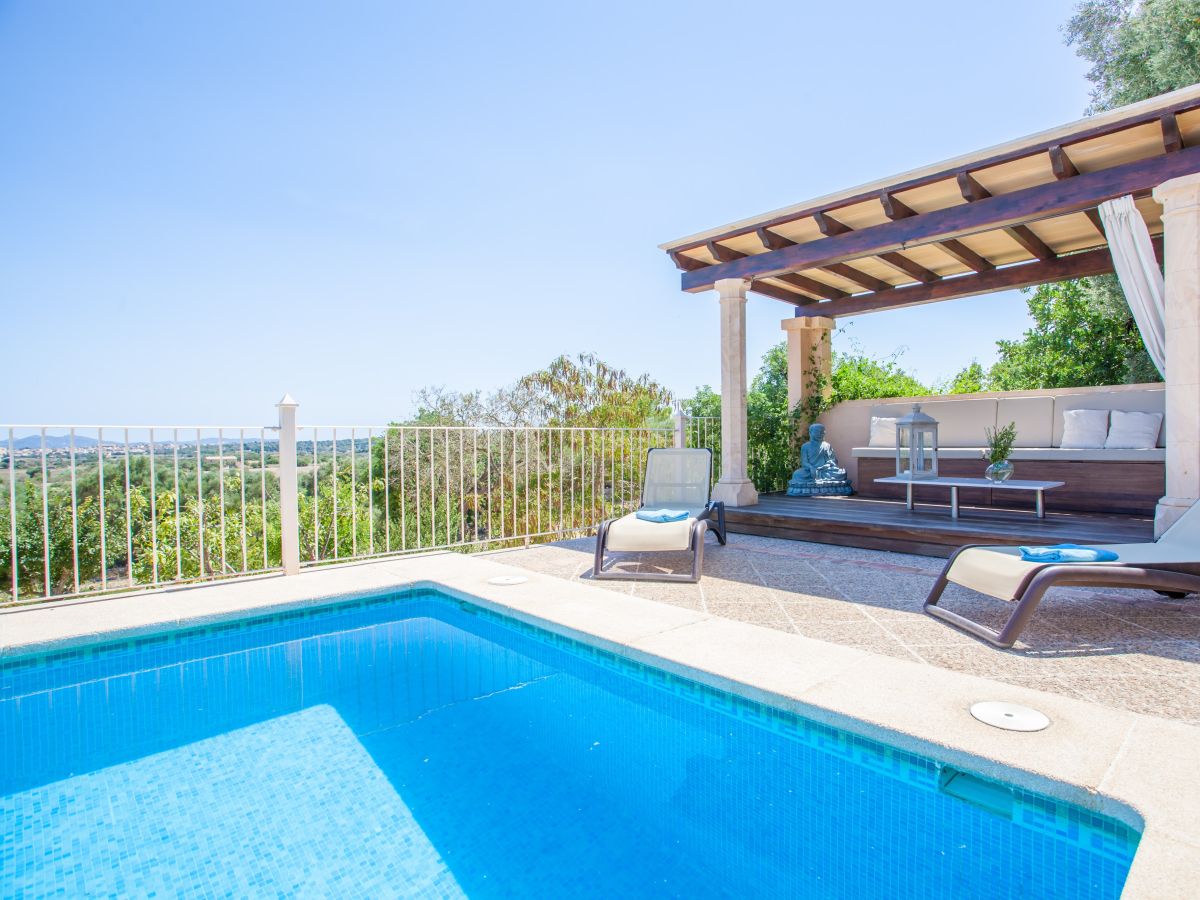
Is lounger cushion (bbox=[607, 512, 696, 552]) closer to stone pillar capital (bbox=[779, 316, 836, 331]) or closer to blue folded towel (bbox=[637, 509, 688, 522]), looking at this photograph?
blue folded towel (bbox=[637, 509, 688, 522])

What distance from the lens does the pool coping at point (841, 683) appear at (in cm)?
164

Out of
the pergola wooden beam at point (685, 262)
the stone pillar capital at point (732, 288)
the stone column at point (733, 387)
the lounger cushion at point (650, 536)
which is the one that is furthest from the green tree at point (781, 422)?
the lounger cushion at point (650, 536)

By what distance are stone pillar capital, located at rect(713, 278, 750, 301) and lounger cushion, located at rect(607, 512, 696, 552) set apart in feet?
10.6

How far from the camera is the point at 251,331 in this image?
19625mm

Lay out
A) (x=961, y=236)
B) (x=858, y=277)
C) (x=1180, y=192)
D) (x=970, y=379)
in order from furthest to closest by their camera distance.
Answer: (x=970, y=379)
(x=858, y=277)
(x=961, y=236)
(x=1180, y=192)

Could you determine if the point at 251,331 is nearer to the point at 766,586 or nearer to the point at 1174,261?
the point at 766,586

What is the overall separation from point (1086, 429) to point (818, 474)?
2.65 metres

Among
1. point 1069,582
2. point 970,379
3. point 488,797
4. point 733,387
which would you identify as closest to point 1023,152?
point 733,387

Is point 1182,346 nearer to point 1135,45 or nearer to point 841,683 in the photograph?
point 841,683

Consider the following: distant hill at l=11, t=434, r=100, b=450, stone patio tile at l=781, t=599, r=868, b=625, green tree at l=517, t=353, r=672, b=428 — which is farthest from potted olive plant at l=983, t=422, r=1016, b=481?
green tree at l=517, t=353, r=672, b=428

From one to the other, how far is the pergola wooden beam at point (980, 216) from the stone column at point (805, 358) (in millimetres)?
2286

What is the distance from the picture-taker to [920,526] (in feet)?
17.1

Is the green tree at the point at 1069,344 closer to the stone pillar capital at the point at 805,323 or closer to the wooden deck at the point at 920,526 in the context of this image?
the stone pillar capital at the point at 805,323

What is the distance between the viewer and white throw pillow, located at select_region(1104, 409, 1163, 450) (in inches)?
233
